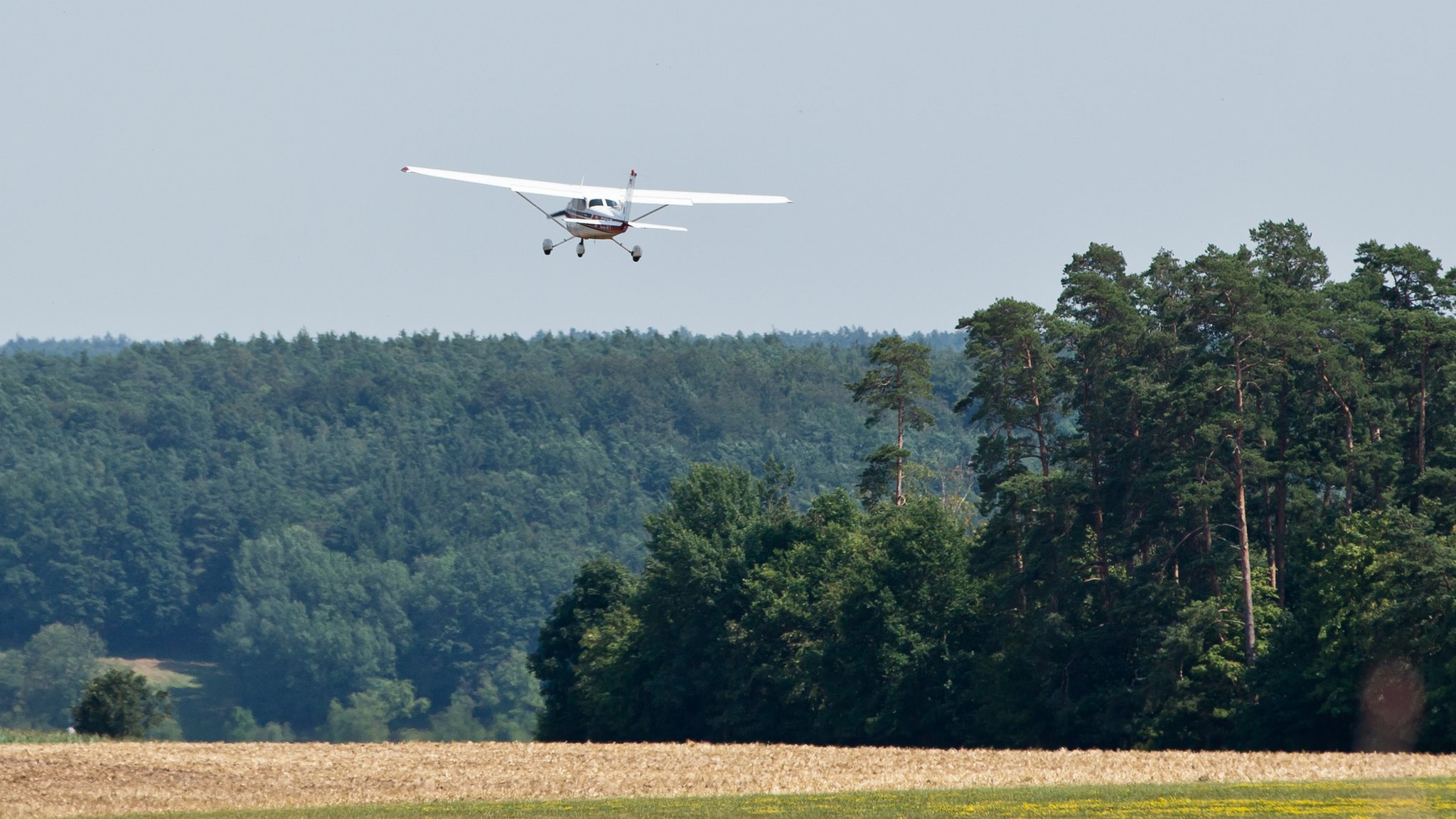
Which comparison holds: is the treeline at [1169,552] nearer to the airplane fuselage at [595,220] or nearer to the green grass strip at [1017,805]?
the green grass strip at [1017,805]

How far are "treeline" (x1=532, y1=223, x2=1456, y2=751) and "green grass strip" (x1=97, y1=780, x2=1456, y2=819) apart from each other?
17.4m

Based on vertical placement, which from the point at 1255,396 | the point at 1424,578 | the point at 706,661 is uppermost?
the point at 1255,396

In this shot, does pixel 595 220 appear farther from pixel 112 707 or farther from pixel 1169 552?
pixel 112 707

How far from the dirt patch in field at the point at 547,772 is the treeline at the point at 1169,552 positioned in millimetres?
9170

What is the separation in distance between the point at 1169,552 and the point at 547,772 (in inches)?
1027

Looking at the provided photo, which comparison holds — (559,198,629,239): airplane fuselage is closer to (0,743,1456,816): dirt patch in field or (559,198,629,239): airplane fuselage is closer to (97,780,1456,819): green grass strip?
(0,743,1456,816): dirt patch in field

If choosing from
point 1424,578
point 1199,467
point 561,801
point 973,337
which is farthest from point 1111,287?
point 561,801

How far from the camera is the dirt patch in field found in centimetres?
4703

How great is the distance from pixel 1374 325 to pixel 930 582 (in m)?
22.4

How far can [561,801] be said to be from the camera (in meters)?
45.6

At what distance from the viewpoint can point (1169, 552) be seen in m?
69.2

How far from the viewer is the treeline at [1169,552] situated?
61.5m

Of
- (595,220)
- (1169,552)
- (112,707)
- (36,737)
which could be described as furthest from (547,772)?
(112,707)

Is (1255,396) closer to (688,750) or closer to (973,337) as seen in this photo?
(973,337)
